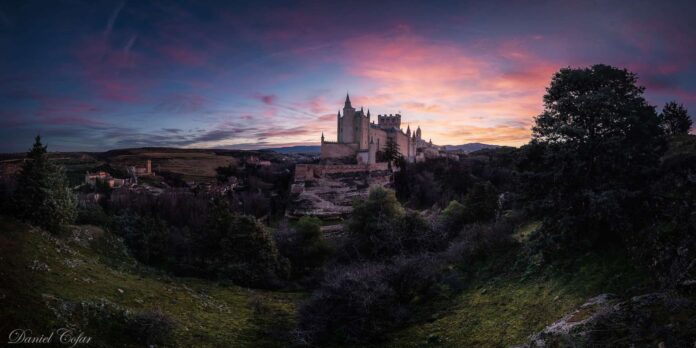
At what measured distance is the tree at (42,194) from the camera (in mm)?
15601

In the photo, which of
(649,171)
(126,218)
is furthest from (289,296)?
(649,171)

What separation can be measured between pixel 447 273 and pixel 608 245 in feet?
26.0

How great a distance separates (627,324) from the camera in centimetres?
701

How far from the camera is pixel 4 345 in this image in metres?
7.06

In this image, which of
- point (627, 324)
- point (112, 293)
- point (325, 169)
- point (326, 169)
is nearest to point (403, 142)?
point (326, 169)

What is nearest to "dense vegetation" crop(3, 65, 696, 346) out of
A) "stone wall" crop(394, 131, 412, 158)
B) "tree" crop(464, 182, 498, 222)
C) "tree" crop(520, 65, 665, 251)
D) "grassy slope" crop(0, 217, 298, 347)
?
"tree" crop(520, 65, 665, 251)

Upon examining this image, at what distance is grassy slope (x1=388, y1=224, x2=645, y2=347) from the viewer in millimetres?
9578

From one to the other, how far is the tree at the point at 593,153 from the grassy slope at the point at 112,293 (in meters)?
11.1

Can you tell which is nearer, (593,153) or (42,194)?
(593,153)

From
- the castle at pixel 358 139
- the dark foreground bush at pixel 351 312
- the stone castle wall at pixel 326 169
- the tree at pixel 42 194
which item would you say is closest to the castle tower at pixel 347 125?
the castle at pixel 358 139

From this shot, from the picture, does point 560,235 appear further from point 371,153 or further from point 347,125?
point 347,125

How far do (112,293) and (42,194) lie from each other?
7.13 meters

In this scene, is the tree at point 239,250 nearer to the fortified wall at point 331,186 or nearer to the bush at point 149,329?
the bush at point 149,329

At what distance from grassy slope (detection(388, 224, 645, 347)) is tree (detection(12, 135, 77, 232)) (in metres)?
16.1
